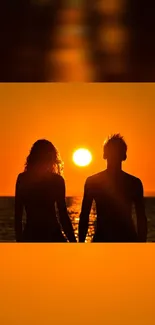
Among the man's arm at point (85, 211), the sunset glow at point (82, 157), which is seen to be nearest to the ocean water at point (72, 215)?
the man's arm at point (85, 211)

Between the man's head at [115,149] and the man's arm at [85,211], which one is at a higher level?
the man's head at [115,149]

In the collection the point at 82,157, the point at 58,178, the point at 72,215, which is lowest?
the point at 72,215

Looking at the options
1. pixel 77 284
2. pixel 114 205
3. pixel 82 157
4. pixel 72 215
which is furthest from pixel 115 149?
pixel 77 284

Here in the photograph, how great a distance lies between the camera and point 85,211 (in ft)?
8.79

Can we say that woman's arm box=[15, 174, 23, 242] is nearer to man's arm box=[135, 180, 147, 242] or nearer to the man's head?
the man's head

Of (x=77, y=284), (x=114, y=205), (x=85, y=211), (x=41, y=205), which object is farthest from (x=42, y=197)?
(x=77, y=284)

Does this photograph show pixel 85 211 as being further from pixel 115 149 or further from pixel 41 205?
pixel 115 149

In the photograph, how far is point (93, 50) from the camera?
2523 millimetres

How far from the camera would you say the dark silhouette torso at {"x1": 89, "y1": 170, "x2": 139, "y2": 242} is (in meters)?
2.72

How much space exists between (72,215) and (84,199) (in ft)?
0.35

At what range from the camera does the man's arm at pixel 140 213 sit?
106 inches

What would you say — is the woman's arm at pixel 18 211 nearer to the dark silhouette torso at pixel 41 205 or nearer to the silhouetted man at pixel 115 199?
the dark silhouette torso at pixel 41 205

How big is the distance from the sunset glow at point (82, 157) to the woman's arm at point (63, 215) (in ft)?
0.43

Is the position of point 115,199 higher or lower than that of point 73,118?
lower
